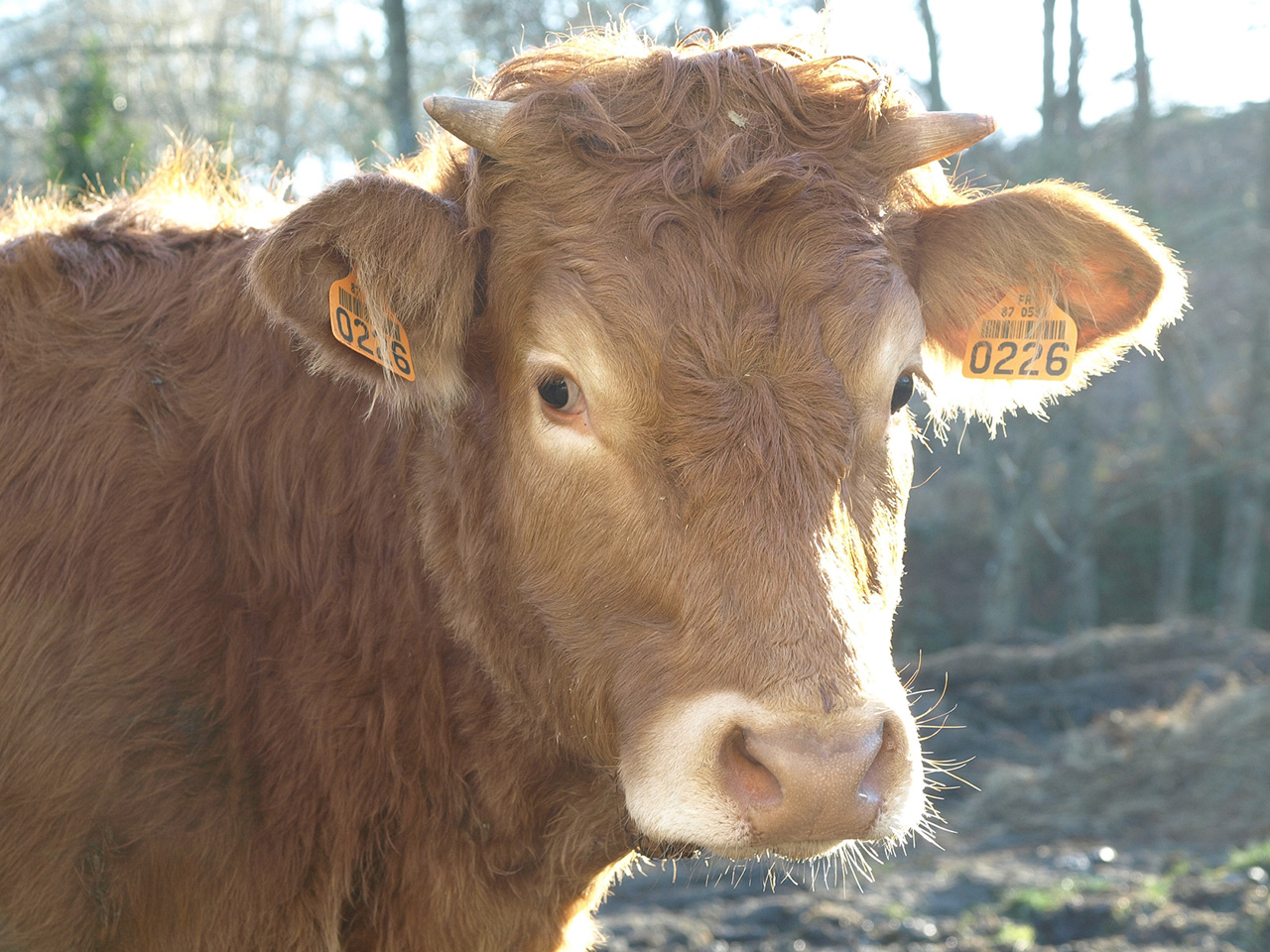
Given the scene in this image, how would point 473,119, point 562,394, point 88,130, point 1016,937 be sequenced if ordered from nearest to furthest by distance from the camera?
point 562,394
point 473,119
point 1016,937
point 88,130

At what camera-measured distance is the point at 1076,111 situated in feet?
62.2

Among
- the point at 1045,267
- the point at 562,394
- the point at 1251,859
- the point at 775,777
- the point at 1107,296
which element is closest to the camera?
the point at 775,777

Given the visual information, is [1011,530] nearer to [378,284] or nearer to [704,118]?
[704,118]

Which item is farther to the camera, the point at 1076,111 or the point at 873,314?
the point at 1076,111

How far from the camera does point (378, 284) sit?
94.6 inches

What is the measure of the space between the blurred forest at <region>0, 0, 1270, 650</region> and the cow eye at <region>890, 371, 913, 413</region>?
34.5 feet

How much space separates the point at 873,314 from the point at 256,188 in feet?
6.36

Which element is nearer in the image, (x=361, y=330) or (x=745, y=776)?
(x=745, y=776)

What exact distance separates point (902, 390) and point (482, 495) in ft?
3.13

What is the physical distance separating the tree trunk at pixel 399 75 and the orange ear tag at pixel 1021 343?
938 centimetres

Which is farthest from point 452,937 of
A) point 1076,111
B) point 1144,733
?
point 1076,111

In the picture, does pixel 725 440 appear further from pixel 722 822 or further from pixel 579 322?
pixel 722 822

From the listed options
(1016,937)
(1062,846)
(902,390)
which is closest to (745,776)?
(902,390)

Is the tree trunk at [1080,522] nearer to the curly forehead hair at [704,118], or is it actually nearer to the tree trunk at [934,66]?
the tree trunk at [934,66]
